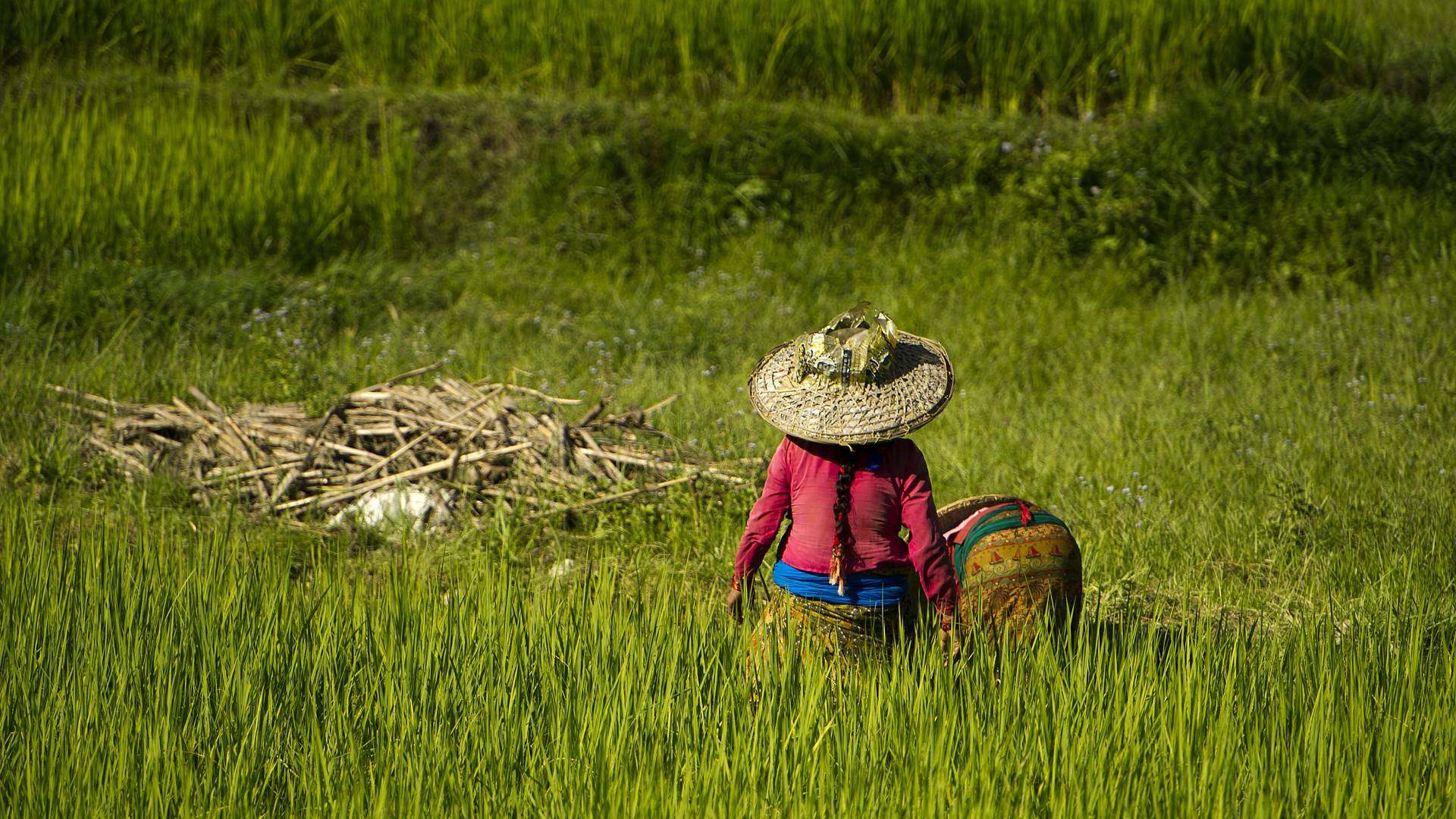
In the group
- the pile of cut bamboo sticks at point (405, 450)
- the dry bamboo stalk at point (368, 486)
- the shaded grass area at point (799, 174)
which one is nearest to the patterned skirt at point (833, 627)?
the pile of cut bamboo sticks at point (405, 450)

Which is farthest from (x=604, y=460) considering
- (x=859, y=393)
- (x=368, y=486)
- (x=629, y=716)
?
(x=629, y=716)

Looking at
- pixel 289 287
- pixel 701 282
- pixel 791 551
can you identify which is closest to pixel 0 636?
pixel 791 551

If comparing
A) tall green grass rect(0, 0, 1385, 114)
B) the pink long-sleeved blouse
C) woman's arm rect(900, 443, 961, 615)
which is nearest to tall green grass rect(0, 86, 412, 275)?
tall green grass rect(0, 0, 1385, 114)

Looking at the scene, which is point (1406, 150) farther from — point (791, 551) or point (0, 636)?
point (0, 636)

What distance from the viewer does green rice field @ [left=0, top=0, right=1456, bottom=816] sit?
266cm

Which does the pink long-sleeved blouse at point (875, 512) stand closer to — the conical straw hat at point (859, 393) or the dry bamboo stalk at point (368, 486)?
the conical straw hat at point (859, 393)

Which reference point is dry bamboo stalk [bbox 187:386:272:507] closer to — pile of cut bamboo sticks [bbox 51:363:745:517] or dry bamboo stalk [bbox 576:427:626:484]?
pile of cut bamboo sticks [bbox 51:363:745:517]

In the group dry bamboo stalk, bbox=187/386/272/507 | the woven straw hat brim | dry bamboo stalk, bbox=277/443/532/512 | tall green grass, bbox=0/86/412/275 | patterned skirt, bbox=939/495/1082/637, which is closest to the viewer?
the woven straw hat brim

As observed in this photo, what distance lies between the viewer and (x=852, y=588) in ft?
10.3

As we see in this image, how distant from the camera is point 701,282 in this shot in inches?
302

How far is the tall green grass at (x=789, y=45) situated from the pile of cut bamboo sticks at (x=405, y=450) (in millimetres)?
4429

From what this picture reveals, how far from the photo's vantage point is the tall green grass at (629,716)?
250 cm

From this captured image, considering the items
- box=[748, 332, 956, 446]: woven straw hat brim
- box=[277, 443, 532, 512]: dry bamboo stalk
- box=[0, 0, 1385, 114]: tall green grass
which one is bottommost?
box=[277, 443, 532, 512]: dry bamboo stalk

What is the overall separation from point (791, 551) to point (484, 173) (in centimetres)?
597
